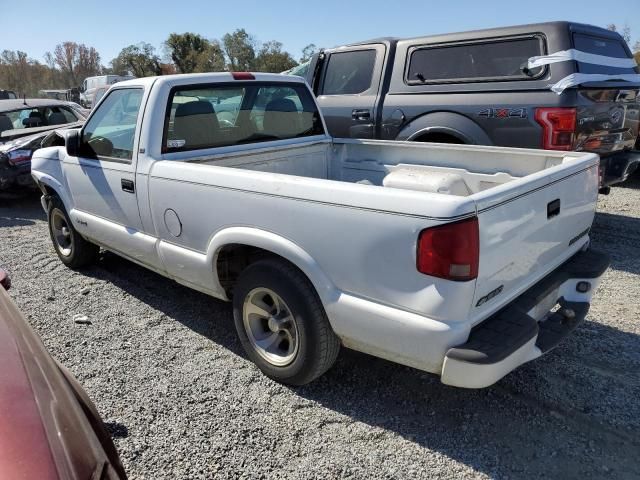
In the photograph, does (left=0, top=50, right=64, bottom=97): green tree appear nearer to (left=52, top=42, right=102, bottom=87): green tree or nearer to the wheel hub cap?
(left=52, top=42, right=102, bottom=87): green tree

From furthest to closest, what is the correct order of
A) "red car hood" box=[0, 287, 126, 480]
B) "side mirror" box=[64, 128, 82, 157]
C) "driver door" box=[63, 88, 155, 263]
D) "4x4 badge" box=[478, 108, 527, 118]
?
"4x4 badge" box=[478, 108, 527, 118] < "side mirror" box=[64, 128, 82, 157] < "driver door" box=[63, 88, 155, 263] < "red car hood" box=[0, 287, 126, 480]

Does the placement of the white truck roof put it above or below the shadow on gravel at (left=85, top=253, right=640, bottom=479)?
above

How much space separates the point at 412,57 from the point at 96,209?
3.96 m

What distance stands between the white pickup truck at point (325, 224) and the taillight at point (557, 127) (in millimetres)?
1519

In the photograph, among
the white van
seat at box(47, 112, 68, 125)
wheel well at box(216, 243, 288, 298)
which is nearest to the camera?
wheel well at box(216, 243, 288, 298)

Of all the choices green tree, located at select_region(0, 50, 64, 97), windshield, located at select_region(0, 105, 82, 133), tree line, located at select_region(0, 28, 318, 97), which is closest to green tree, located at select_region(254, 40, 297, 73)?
tree line, located at select_region(0, 28, 318, 97)

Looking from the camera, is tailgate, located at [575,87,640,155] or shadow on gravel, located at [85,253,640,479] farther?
tailgate, located at [575,87,640,155]

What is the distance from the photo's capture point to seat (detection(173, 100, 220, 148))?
11.6 feet

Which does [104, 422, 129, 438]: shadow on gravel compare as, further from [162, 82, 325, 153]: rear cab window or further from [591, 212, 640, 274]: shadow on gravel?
[591, 212, 640, 274]: shadow on gravel

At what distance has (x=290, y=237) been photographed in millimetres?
2559

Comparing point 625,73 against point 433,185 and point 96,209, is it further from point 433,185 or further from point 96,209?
point 96,209

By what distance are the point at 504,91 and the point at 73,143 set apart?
4086 mm

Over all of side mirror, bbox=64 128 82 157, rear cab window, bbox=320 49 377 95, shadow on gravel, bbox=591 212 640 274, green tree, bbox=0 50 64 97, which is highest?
green tree, bbox=0 50 64 97

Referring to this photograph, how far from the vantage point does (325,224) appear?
7.82 feet
